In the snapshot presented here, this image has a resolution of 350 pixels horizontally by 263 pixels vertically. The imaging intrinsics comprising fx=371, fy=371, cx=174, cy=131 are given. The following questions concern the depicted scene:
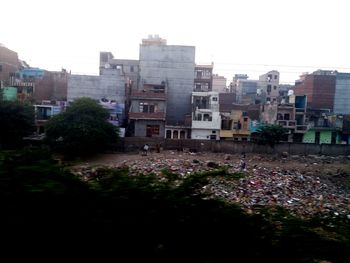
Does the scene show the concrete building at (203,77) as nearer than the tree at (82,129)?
No

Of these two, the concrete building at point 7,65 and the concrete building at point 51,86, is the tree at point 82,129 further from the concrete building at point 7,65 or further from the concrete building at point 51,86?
the concrete building at point 7,65

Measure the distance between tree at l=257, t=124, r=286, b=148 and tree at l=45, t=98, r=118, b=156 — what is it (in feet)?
43.3

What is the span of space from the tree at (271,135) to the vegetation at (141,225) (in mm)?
31144

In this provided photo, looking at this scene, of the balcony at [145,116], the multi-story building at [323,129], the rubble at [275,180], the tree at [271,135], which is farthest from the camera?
the multi-story building at [323,129]

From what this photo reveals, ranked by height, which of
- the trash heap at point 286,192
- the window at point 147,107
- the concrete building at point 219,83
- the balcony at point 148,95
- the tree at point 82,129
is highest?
the concrete building at point 219,83

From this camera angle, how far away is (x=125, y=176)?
3.44 m

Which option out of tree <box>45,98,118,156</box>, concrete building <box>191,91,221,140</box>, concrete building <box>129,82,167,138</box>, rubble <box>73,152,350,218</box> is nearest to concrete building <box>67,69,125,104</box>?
concrete building <box>129,82,167,138</box>

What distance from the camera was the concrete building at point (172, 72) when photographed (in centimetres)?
4112

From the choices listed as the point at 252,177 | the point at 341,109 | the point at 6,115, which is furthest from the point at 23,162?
the point at 341,109

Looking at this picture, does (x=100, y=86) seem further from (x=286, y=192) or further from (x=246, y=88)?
(x=286, y=192)

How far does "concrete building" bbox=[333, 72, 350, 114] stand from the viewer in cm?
4556

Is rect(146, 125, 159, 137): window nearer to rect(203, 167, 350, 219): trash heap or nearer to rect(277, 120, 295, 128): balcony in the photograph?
rect(203, 167, 350, 219): trash heap

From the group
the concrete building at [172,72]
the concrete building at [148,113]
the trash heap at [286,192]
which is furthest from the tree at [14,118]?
the trash heap at [286,192]

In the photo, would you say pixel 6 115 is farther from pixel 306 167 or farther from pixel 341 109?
pixel 341 109
